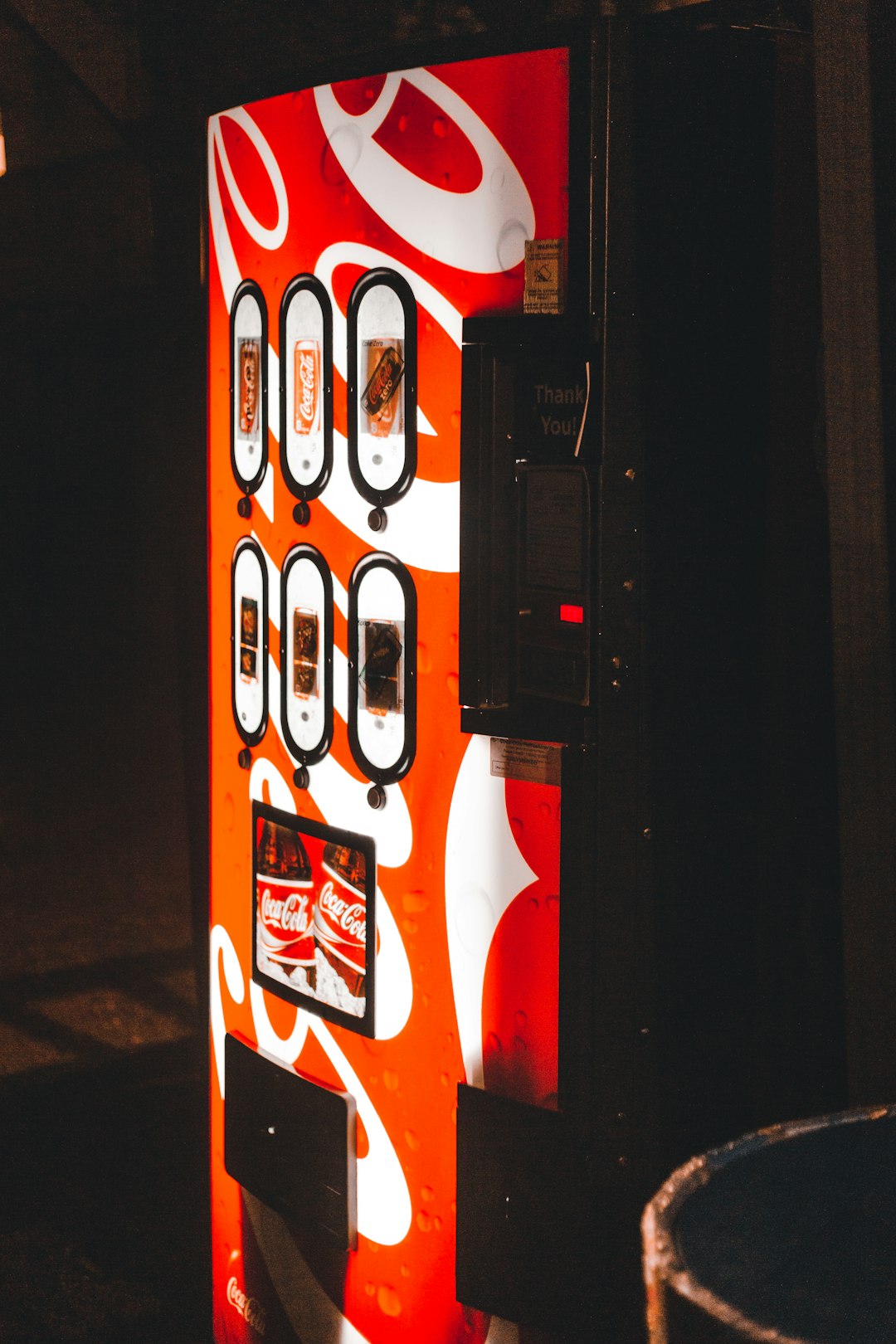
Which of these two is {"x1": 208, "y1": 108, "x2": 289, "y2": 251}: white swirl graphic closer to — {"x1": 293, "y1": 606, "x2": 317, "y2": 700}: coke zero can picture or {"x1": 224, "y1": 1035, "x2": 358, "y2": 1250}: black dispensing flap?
{"x1": 293, "y1": 606, "x2": 317, "y2": 700}: coke zero can picture

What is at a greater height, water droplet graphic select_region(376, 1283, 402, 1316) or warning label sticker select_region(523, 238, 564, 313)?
warning label sticker select_region(523, 238, 564, 313)

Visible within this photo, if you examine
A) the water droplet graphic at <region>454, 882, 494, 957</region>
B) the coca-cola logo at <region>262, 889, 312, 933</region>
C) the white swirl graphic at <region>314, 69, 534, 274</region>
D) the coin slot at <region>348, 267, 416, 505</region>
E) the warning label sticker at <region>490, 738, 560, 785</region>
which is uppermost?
the white swirl graphic at <region>314, 69, 534, 274</region>

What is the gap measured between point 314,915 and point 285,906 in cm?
7

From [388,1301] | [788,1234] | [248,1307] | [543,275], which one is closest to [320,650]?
[543,275]

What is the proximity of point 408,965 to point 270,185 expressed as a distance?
117 cm

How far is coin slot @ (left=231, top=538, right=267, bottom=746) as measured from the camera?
2068 millimetres

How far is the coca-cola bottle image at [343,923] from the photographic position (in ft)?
6.35

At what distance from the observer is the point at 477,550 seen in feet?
5.66

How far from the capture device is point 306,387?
1920 millimetres

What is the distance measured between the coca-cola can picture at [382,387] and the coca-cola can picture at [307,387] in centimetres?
10

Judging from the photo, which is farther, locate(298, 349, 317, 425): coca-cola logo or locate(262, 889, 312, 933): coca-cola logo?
locate(262, 889, 312, 933): coca-cola logo

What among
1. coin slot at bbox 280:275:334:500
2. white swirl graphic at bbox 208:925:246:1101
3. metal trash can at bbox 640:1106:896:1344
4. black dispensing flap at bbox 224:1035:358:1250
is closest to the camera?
metal trash can at bbox 640:1106:896:1344

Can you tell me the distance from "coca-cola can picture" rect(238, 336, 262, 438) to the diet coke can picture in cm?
61

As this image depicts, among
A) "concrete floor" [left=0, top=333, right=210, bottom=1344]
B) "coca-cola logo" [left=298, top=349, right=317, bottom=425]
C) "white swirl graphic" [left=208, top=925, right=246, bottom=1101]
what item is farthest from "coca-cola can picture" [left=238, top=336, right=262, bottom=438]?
"concrete floor" [left=0, top=333, right=210, bottom=1344]
